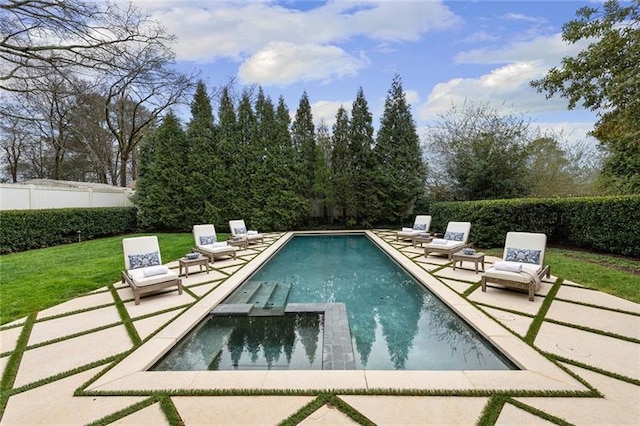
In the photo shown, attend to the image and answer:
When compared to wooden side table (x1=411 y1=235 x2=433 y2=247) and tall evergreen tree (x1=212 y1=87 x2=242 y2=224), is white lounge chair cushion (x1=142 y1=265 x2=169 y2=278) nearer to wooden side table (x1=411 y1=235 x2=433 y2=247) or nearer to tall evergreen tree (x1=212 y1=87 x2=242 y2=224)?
wooden side table (x1=411 y1=235 x2=433 y2=247)

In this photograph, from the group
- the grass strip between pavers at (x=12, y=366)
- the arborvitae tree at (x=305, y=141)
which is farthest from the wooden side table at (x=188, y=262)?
the arborvitae tree at (x=305, y=141)

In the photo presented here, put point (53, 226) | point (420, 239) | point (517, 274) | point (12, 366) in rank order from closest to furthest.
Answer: point (12, 366) → point (517, 274) → point (420, 239) → point (53, 226)

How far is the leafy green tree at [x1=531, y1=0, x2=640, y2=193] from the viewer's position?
5557 mm

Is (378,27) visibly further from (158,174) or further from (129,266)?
(158,174)

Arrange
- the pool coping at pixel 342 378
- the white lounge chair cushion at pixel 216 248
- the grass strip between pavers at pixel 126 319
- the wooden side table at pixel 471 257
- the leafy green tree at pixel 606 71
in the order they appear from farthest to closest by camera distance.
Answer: the white lounge chair cushion at pixel 216 248 < the wooden side table at pixel 471 257 < the leafy green tree at pixel 606 71 < the grass strip between pavers at pixel 126 319 < the pool coping at pixel 342 378

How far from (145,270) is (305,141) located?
37.9 feet

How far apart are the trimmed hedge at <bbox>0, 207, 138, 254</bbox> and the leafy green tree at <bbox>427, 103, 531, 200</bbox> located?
15.5 m

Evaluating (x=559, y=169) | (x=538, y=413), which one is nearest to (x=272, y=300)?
(x=538, y=413)

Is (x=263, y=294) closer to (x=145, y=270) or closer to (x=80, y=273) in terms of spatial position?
(x=145, y=270)

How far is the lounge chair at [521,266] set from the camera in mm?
4848

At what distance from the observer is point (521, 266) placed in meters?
5.08

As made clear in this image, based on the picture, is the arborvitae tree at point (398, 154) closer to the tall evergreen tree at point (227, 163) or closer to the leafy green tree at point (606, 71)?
the tall evergreen tree at point (227, 163)

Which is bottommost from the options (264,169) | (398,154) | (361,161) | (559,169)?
(559,169)

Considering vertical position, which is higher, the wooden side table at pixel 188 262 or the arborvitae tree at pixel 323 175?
the arborvitae tree at pixel 323 175
